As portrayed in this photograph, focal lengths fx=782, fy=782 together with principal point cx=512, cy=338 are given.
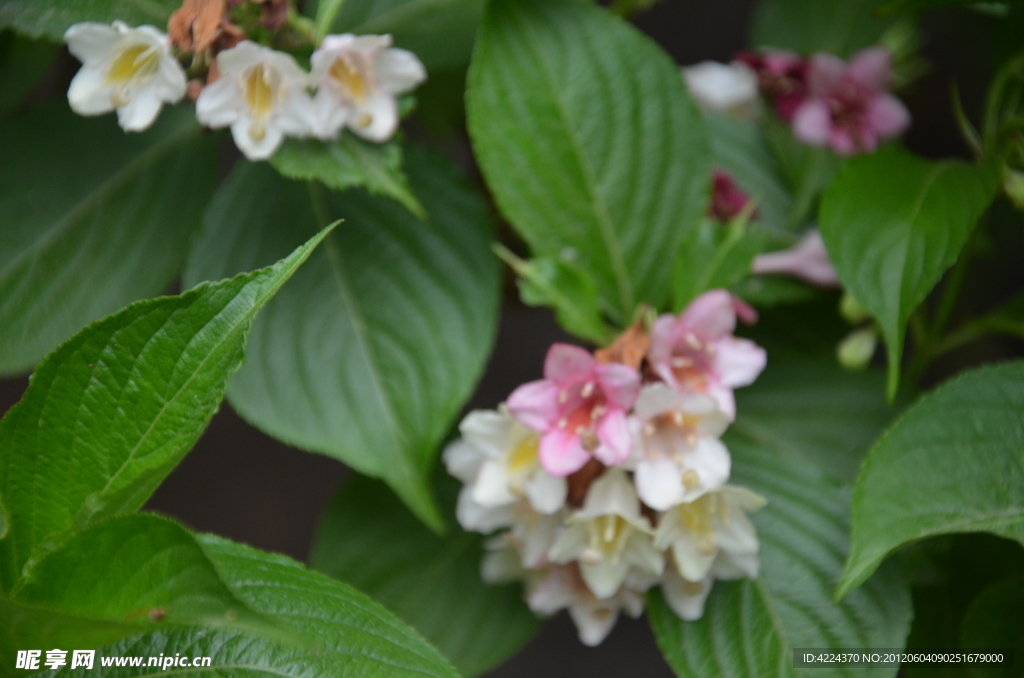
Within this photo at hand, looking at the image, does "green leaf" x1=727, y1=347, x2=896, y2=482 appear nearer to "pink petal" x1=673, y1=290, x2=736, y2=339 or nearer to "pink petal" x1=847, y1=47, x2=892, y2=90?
"pink petal" x1=673, y1=290, x2=736, y2=339

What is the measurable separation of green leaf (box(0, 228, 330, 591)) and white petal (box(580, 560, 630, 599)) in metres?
0.29

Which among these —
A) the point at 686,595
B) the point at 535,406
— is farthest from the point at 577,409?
the point at 686,595

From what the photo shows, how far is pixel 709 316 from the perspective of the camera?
0.56 meters

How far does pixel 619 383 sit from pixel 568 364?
39 mm

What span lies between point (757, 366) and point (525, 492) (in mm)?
190

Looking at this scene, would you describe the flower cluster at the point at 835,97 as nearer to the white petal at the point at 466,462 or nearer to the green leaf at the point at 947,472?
the green leaf at the point at 947,472

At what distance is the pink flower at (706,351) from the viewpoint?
556 millimetres

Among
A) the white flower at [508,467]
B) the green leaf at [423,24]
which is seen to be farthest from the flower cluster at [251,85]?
the white flower at [508,467]

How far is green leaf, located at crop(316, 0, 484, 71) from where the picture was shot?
2.17 feet

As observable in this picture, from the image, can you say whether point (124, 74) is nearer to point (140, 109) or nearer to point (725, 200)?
point (140, 109)

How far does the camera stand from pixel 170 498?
1123mm

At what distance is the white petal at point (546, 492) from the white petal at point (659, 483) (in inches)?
2.2

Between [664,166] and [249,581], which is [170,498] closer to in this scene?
[249,581]

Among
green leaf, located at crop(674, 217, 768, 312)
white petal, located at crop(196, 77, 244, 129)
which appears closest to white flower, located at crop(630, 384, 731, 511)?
green leaf, located at crop(674, 217, 768, 312)
